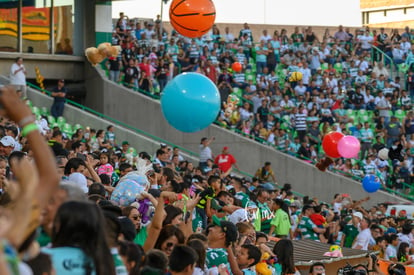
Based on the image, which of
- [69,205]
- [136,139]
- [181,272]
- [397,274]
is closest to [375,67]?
[136,139]

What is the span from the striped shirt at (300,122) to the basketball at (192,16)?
12.4 metres

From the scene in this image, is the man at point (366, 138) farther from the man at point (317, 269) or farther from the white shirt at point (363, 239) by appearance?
the man at point (317, 269)

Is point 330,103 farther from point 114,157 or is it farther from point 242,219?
point 242,219

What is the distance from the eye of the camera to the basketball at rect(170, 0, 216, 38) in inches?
516

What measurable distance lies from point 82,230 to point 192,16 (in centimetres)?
888

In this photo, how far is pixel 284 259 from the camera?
9.70m

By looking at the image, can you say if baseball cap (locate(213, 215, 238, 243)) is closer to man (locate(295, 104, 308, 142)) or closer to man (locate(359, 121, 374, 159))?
man (locate(295, 104, 308, 142))

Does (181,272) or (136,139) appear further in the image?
(136,139)

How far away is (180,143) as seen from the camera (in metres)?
25.3

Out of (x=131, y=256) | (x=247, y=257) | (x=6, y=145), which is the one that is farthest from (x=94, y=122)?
(x=131, y=256)

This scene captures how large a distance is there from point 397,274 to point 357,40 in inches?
Answer: 850

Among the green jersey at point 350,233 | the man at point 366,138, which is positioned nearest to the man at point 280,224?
the green jersey at point 350,233

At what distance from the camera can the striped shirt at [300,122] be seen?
25.4m

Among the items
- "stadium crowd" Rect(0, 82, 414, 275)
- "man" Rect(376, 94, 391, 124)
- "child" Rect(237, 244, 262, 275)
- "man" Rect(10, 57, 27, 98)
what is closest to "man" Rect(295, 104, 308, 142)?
"man" Rect(376, 94, 391, 124)
